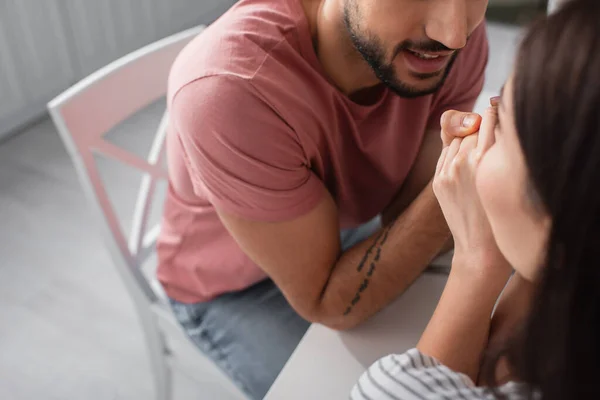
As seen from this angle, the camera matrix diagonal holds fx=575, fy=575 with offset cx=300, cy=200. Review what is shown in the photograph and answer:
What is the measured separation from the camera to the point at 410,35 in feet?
2.54

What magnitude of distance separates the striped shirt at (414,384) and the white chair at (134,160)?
1.40 ft

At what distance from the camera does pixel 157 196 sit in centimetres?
184

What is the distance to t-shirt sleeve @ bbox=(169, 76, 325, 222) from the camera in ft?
2.32

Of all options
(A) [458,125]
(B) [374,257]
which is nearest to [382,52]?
(A) [458,125]

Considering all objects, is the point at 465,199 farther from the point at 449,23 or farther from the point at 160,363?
the point at 160,363

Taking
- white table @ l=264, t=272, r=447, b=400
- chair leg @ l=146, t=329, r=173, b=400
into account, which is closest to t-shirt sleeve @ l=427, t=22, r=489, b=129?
white table @ l=264, t=272, r=447, b=400

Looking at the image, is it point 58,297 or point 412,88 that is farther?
point 58,297

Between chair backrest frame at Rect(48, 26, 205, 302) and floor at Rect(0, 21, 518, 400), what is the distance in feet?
1.69

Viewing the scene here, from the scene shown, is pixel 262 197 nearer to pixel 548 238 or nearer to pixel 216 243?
pixel 216 243

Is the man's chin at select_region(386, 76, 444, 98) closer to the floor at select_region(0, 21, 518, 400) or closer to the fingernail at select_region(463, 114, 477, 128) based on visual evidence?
the fingernail at select_region(463, 114, 477, 128)

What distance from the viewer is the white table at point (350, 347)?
667mm

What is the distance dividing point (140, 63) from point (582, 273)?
2.45 feet

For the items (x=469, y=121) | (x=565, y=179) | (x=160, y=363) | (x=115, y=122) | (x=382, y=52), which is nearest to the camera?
(x=565, y=179)

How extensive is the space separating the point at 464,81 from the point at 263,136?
433mm
